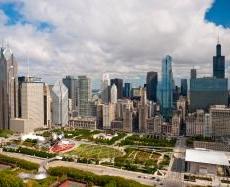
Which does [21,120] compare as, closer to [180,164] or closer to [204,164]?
[180,164]

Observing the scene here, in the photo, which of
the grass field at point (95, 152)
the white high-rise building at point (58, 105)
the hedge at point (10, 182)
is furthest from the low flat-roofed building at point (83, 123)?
the hedge at point (10, 182)

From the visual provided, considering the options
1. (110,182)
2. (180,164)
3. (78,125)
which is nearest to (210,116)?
(180,164)

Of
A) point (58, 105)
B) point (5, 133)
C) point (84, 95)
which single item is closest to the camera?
point (5, 133)

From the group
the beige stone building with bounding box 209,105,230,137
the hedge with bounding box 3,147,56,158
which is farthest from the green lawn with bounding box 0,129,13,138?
the beige stone building with bounding box 209,105,230,137

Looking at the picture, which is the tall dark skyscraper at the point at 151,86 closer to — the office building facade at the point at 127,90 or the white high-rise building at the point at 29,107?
the office building facade at the point at 127,90

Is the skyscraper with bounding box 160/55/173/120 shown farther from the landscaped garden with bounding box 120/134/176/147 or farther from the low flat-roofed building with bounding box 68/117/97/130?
the landscaped garden with bounding box 120/134/176/147

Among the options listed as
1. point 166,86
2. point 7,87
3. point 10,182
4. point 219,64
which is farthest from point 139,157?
point 219,64

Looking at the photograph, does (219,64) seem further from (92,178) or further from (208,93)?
(92,178)
